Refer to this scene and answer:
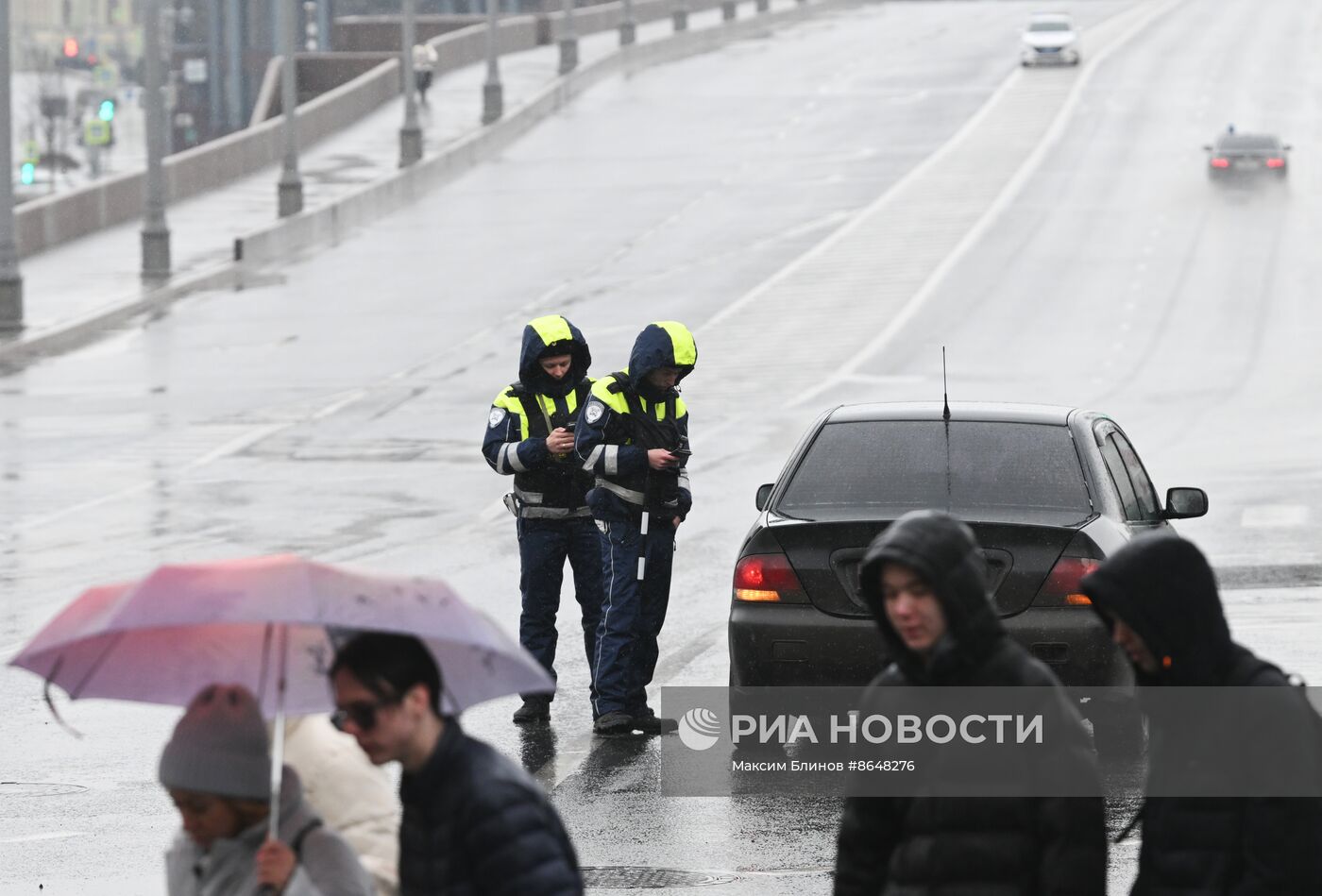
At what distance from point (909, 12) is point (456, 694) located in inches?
3822

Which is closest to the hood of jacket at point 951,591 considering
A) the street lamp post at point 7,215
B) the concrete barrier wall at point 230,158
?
the street lamp post at point 7,215

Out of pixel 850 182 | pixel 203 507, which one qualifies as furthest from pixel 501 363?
pixel 850 182

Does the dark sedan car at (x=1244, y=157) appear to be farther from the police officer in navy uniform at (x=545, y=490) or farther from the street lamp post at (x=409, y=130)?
the police officer in navy uniform at (x=545, y=490)

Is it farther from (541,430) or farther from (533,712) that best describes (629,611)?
(541,430)

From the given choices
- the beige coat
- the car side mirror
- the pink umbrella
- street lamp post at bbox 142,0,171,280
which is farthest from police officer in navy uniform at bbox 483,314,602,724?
street lamp post at bbox 142,0,171,280

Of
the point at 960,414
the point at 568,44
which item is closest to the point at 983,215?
the point at 568,44

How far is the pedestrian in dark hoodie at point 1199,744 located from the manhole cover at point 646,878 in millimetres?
3551

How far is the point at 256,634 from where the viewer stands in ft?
15.1

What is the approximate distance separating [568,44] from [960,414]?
61.1 m

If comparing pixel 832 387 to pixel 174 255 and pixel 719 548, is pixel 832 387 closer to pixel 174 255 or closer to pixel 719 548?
pixel 719 548

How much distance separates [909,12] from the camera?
9906 cm

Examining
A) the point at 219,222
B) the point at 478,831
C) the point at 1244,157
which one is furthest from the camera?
the point at 1244,157

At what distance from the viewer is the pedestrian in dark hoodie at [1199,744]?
14.9 feet

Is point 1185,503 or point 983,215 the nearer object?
point 1185,503
